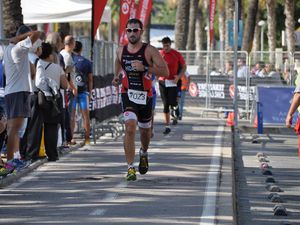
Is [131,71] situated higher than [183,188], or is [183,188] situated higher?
[131,71]

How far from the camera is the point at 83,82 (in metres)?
19.5

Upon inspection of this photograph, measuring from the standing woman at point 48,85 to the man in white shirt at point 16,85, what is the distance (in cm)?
116

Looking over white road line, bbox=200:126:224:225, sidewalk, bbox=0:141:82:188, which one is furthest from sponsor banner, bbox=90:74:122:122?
sidewalk, bbox=0:141:82:188

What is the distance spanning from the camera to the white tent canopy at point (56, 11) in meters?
24.5

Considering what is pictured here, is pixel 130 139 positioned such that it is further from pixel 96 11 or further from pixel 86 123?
pixel 96 11

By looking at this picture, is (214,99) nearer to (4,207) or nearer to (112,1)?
(4,207)

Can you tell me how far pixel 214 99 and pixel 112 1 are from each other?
74483 millimetres

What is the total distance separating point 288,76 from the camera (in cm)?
3209

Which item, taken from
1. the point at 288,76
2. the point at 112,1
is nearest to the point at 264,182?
the point at 288,76

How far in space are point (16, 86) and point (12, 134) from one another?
0.66 metres

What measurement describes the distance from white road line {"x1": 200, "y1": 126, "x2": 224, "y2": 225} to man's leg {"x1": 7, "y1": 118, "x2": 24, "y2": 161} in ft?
8.73

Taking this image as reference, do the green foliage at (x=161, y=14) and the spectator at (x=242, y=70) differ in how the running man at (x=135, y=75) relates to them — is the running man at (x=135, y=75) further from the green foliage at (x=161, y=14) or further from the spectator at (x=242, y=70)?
the green foliage at (x=161, y=14)

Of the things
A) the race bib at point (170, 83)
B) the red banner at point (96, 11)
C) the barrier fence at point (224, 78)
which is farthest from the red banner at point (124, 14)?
the red banner at point (96, 11)

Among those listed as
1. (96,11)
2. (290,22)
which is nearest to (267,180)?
(96,11)
